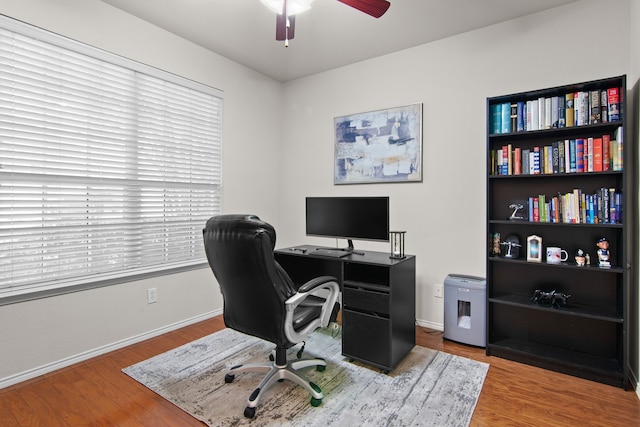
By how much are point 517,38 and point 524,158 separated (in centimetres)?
105

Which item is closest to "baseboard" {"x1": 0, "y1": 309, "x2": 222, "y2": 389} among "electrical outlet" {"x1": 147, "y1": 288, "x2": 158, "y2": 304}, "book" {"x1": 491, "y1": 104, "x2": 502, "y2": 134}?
"electrical outlet" {"x1": 147, "y1": 288, "x2": 158, "y2": 304}

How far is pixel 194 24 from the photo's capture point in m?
2.89

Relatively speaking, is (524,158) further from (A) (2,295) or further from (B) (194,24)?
(A) (2,295)

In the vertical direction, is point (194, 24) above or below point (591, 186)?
above

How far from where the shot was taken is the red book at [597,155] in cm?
224

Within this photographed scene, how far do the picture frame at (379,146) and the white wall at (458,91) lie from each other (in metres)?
0.08

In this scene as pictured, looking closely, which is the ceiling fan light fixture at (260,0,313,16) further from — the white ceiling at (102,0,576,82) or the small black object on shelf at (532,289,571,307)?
the small black object on shelf at (532,289,571,307)

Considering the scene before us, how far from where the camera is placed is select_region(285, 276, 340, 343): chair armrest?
1816 millimetres

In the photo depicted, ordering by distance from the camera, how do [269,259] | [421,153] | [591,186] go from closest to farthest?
[269,259], [591,186], [421,153]

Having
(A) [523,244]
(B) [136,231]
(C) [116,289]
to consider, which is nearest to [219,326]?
Answer: (C) [116,289]

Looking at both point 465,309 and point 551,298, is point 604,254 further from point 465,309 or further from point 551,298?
point 465,309

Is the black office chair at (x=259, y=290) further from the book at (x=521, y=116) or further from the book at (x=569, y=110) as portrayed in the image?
the book at (x=569, y=110)

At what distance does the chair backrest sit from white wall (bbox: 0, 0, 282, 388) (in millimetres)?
1357

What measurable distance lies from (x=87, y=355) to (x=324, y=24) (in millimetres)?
3304
